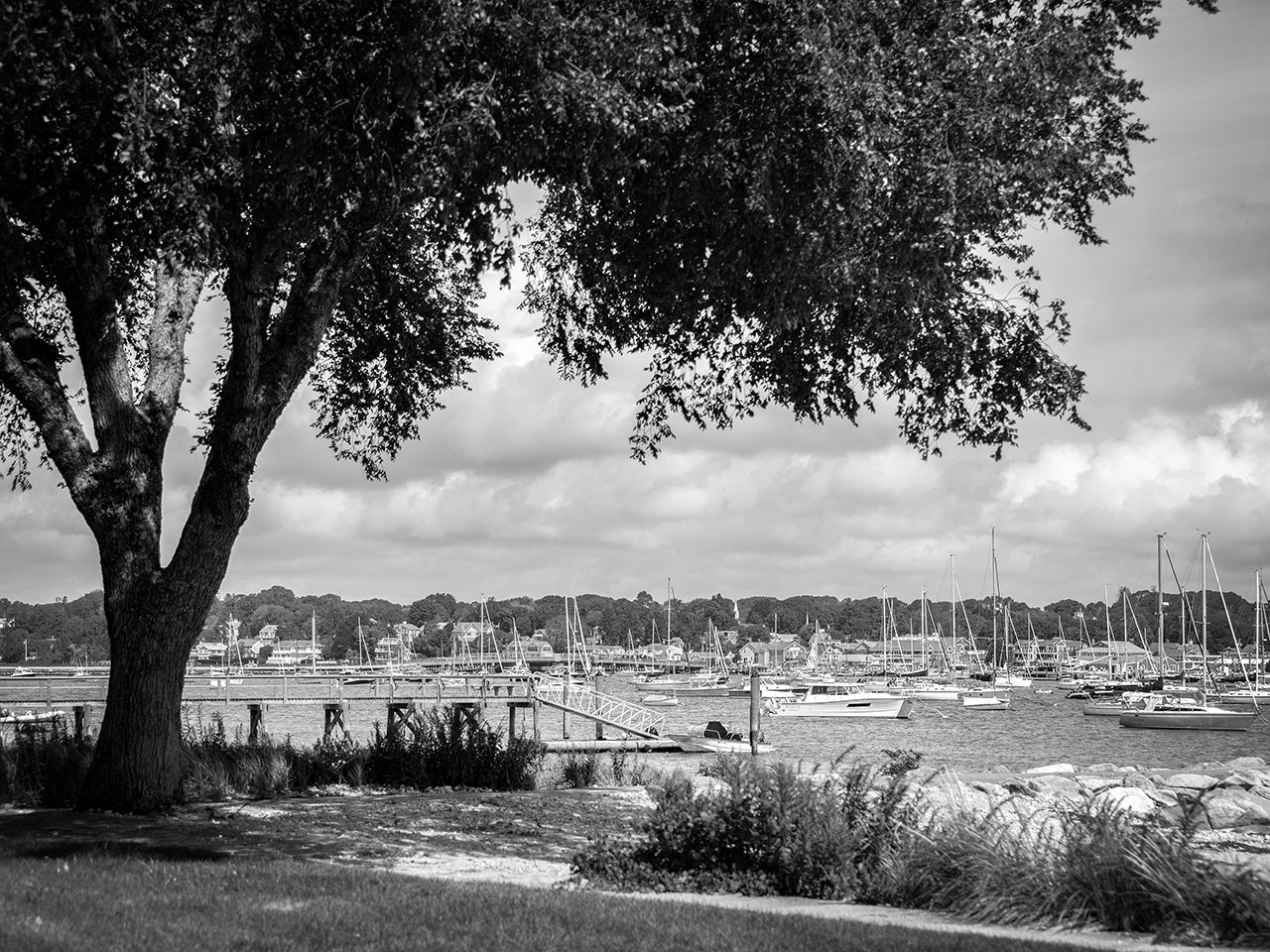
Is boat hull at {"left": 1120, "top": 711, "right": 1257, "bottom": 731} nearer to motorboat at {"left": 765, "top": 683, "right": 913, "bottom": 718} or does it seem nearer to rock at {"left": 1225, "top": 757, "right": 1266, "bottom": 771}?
motorboat at {"left": 765, "top": 683, "right": 913, "bottom": 718}

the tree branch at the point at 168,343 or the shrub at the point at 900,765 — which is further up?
the tree branch at the point at 168,343

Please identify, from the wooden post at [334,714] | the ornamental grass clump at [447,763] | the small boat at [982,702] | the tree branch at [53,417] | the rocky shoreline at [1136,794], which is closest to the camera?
the rocky shoreline at [1136,794]

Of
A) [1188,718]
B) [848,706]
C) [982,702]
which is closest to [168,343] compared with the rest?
[848,706]

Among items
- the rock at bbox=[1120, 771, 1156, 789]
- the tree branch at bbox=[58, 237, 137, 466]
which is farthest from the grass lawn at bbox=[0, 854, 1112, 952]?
the rock at bbox=[1120, 771, 1156, 789]

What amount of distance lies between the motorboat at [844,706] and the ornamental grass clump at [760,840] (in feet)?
251

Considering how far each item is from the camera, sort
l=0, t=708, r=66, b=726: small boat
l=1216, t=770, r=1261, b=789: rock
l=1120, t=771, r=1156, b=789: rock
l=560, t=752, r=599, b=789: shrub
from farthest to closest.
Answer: l=1120, t=771, r=1156, b=789: rock → l=0, t=708, r=66, b=726: small boat → l=1216, t=770, r=1261, b=789: rock → l=560, t=752, r=599, b=789: shrub

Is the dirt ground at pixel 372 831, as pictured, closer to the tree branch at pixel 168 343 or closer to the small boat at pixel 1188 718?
the tree branch at pixel 168 343

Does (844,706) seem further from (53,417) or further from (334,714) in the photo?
(53,417)

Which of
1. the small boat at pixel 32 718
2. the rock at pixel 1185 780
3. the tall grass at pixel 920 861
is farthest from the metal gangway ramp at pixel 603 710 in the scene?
the tall grass at pixel 920 861

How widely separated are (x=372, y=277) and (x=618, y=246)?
5.64m

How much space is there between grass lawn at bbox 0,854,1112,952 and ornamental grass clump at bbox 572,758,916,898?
1326 mm

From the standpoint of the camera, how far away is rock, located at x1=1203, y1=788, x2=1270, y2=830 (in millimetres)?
20406

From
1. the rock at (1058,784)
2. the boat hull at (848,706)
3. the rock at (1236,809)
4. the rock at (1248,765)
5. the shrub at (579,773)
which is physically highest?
the shrub at (579,773)

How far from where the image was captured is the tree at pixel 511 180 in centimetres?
1190
